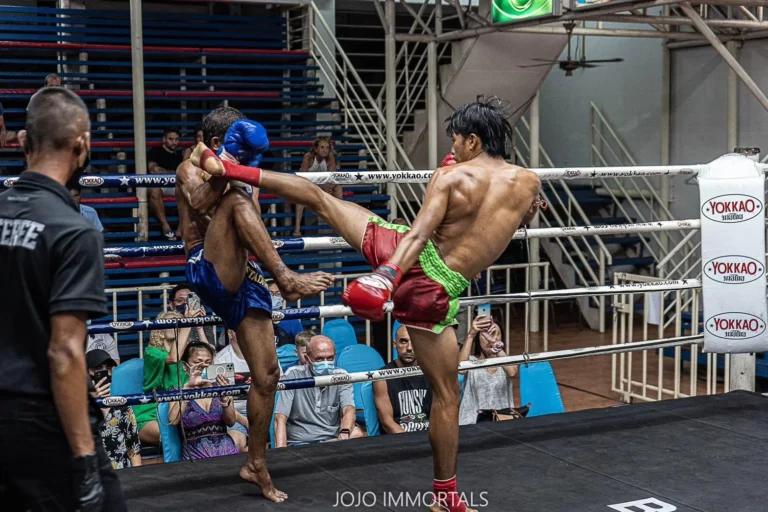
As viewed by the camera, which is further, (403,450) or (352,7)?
(352,7)

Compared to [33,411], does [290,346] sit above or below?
below

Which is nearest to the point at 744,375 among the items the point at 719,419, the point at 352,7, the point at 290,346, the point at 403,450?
the point at 719,419

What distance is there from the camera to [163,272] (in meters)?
8.77

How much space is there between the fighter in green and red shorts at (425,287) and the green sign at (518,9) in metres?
5.67

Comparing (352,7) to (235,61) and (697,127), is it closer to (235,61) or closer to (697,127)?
(235,61)

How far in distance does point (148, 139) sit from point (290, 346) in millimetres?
5307

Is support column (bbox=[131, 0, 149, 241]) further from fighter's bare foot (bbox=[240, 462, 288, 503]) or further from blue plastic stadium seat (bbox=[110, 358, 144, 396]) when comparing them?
fighter's bare foot (bbox=[240, 462, 288, 503])

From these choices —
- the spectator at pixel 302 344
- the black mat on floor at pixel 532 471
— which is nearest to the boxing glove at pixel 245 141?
the black mat on floor at pixel 532 471

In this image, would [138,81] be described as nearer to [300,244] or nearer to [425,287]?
[300,244]

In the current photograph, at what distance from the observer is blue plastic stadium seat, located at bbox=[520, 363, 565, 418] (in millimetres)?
5000

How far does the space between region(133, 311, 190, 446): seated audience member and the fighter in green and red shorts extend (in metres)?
1.69

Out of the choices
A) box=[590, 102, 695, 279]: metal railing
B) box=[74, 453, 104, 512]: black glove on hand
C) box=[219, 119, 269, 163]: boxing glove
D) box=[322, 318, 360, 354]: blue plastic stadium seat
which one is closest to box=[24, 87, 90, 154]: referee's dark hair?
box=[74, 453, 104, 512]: black glove on hand

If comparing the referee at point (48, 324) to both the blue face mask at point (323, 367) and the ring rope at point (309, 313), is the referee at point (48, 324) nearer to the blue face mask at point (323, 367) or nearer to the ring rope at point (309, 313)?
the ring rope at point (309, 313)

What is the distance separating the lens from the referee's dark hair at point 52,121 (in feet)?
6.41
